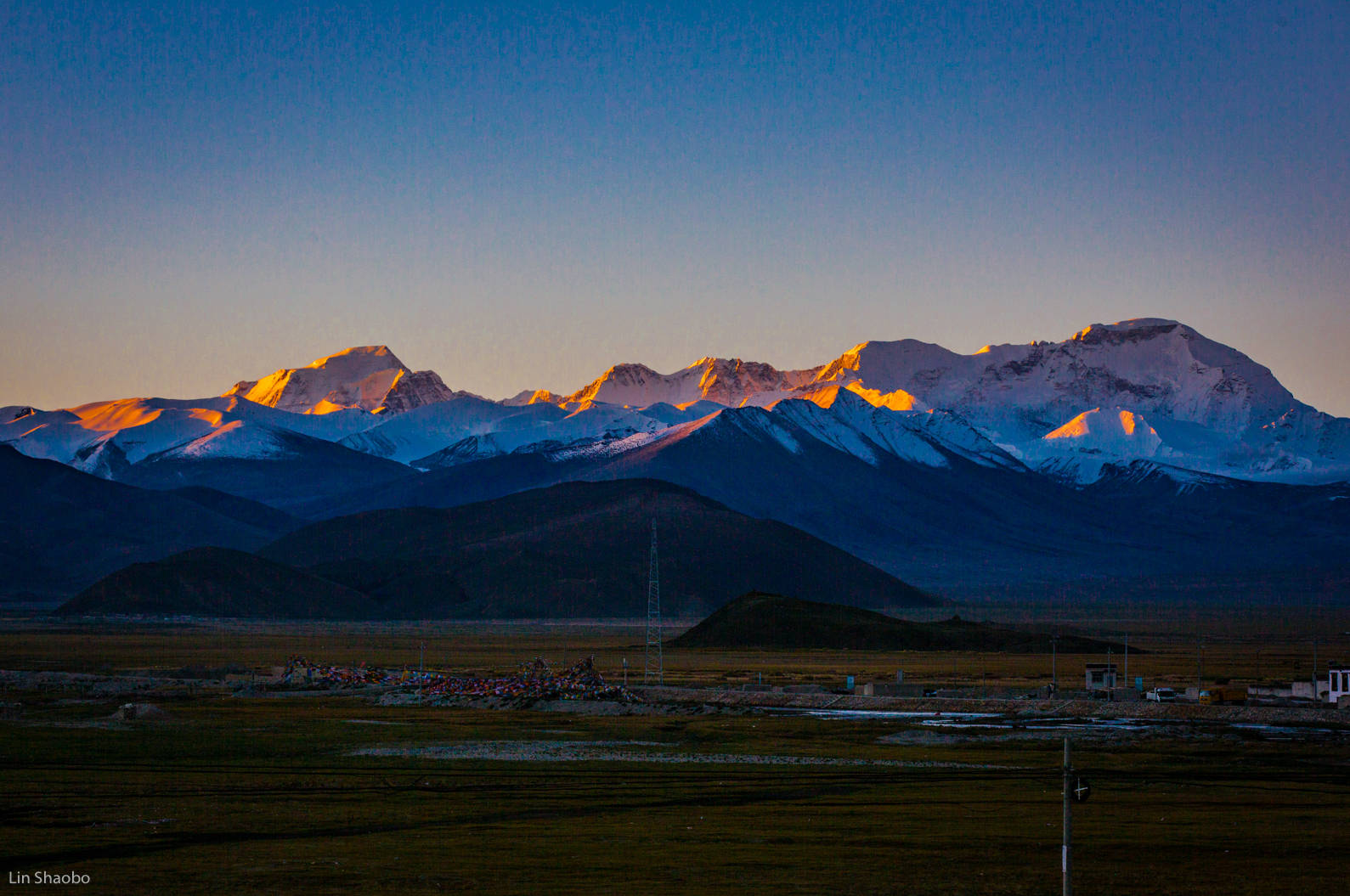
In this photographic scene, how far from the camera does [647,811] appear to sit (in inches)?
1487

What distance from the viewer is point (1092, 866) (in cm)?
2958

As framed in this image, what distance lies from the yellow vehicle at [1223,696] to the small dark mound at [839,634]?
5110 cm

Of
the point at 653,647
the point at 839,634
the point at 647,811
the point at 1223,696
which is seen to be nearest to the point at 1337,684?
the point at 1223,696

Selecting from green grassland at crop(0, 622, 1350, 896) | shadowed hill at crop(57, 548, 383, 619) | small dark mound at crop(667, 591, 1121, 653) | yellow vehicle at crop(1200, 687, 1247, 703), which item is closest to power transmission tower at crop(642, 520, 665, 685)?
small dark mound at crop(667, 591, 1121, 653)

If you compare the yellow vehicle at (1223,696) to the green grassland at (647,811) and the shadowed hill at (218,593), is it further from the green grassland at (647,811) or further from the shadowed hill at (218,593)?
the shadowed hill at (218,593)

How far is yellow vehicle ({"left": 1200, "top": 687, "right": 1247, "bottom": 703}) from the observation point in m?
70.5

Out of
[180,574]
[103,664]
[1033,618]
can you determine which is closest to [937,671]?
[103,664]

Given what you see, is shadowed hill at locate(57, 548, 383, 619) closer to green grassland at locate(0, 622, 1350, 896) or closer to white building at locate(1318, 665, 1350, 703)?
green grassland at locate(0, 622, 1350, 896)

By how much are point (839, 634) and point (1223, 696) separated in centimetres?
6688

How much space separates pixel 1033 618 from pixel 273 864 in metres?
169

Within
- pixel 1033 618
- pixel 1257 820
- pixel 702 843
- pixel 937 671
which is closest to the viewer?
pixel 702 843

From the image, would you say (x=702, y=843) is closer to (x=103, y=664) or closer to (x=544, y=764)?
(x=544, y=764)

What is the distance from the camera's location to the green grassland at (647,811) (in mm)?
28500

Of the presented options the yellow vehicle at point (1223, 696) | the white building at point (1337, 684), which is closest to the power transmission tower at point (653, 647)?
the yellow vehicle at point (1223, 696)
